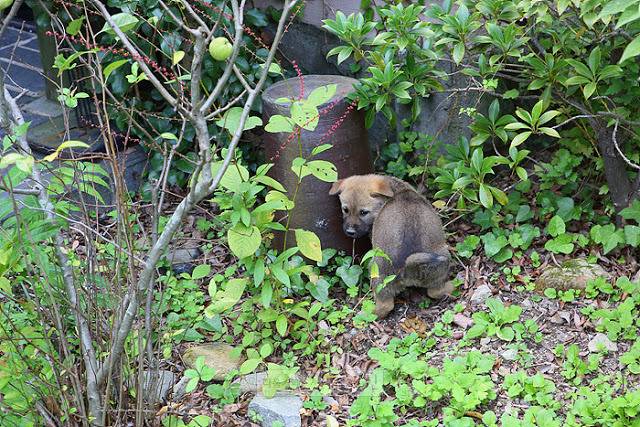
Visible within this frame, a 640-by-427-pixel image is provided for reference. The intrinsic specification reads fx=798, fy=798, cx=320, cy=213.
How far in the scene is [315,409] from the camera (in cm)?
415

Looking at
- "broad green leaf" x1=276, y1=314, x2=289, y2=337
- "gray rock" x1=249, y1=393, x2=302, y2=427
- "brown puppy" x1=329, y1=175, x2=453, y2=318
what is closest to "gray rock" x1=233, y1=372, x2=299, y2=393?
"gray rock" x1=249, y1=393, x2=302, y2=427

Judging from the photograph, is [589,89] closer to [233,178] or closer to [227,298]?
[233,178]

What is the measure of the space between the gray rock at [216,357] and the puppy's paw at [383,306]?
86 cm

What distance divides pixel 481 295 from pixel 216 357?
1.64 metres

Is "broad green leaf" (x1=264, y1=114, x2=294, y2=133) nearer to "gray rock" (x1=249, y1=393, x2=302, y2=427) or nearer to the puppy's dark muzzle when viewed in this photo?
the puppy's dark muzzle

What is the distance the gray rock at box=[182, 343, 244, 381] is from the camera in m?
4.46

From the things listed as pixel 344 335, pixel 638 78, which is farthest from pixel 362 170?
pixel 638 78

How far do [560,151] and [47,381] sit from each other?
3.51 metres

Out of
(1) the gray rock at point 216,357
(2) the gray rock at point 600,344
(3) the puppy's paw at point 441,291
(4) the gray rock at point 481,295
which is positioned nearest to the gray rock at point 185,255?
(1) the gray rock at point 216,357

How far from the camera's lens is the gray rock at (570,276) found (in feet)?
15.7

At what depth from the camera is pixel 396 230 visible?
481 centimetres

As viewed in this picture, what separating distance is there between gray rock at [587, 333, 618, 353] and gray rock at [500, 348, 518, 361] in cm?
41

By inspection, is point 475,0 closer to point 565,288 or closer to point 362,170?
point 362,170

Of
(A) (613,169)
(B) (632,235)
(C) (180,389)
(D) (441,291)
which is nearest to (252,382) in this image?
(C) (180,389)
